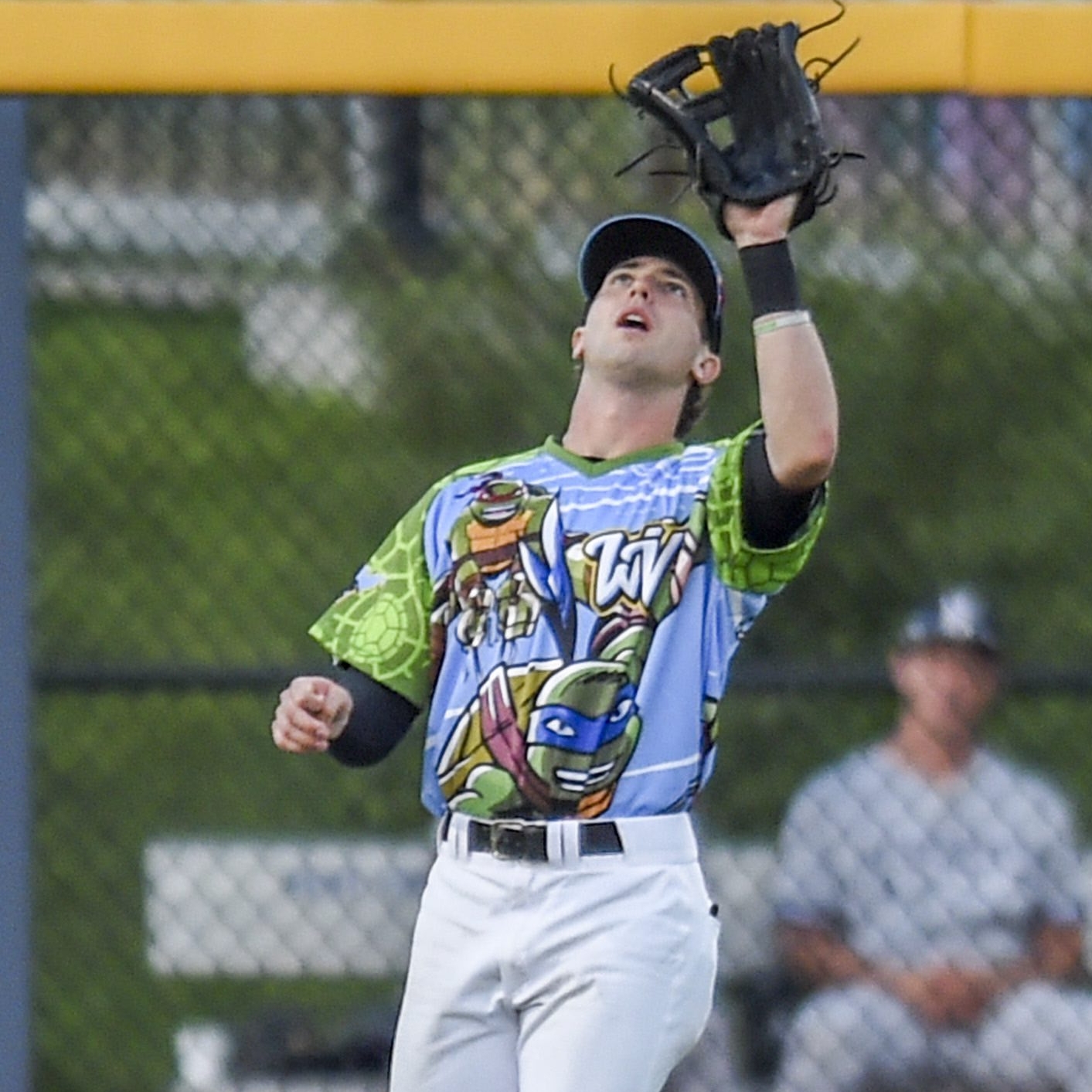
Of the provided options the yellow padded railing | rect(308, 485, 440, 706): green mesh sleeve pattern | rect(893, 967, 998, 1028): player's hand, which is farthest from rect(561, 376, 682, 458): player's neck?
rect(893, 967, 998, 1028): player's hand

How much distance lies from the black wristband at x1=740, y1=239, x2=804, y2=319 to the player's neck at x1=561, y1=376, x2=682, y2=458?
0.88ft

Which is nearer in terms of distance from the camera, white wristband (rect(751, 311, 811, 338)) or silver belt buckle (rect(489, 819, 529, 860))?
white wristband (rect(751, 311, 811, 338))

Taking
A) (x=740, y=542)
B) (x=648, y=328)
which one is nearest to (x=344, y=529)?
(x=648, y=328)

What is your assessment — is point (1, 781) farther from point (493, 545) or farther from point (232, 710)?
point (493, 545)

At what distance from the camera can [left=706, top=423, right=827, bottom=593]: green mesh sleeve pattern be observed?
260 cm

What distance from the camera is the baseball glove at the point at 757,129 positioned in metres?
2.49

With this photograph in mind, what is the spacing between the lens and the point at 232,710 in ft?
13.5

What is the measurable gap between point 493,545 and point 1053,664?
1741 millimetres

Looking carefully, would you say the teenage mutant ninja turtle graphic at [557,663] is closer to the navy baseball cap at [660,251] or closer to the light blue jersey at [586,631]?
the light blue jersey at [586,631]

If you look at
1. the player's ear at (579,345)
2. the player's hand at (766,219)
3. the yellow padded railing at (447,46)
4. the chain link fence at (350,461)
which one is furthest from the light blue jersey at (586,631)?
the chain link fence at (350,461)

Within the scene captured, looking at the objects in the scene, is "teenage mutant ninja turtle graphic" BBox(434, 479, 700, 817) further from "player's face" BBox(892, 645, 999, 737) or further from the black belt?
"player's face" BBox(892, 645, 999, 737)

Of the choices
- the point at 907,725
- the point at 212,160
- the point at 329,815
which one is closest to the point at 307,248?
the point at 212,160

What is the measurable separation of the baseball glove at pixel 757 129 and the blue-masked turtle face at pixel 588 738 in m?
0.55

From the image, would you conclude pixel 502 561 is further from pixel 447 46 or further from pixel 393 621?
pixel 447 46
